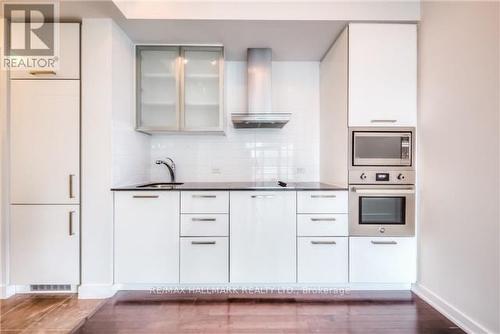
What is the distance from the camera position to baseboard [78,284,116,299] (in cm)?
230

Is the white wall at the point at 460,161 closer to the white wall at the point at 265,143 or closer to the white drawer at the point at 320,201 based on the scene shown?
the white drawer at the point at 320,201

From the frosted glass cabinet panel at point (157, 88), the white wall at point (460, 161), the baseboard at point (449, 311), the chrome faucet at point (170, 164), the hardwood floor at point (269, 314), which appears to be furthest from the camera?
the chrome faucet at point (170, 164)

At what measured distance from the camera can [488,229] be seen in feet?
5.39

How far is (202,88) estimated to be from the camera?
291 cm

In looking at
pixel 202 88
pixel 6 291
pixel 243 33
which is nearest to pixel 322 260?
pixel 202 88

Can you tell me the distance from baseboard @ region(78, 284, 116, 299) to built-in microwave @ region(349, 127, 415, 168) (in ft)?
7.86

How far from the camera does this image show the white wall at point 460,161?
5.35ft

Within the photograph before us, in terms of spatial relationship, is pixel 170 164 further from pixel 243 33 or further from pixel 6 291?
pixel 6 291

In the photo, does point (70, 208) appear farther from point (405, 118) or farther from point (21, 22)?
point (405, 118)

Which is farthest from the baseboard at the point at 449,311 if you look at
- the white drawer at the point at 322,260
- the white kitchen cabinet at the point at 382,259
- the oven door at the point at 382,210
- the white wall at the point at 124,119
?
the white wall at the point at 124,119

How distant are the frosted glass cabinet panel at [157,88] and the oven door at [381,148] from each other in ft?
5.95

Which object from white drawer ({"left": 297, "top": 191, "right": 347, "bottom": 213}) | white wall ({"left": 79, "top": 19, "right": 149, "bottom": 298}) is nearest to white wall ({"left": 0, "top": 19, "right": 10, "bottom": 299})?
white wall ({"left": 79, "top": 19, "right": 149, "bottom": 298})

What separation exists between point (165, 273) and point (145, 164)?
130 cm

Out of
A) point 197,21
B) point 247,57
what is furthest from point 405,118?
point 197,21
